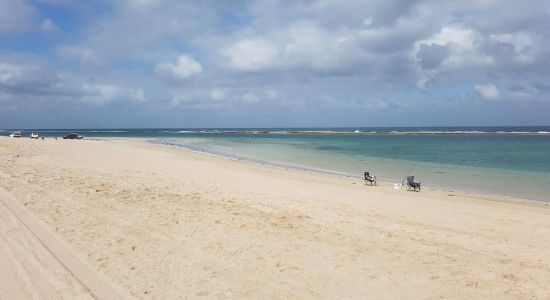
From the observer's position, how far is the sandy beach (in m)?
5.47

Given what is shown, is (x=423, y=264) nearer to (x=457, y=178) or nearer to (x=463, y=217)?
(x=463, y=217)

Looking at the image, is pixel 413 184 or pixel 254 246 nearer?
pixel 254 246

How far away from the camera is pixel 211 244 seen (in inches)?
283

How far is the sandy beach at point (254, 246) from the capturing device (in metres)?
5.47

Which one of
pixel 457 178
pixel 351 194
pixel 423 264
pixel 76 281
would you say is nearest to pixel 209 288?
pixel 76 281

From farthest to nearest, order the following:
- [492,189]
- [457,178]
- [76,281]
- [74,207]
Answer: [457,178] → [492,189] → [74,207] → [76,281]

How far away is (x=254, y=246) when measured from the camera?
7.13 meters

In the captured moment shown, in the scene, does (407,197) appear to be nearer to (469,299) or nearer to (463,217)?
(463,217)

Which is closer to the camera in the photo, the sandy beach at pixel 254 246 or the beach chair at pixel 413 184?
the sandy beach at pixel 254 246

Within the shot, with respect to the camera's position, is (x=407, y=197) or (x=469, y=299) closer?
(x=469, y=299)

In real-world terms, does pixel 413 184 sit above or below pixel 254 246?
below

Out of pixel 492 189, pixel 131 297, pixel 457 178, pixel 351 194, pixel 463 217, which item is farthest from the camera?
pixel 457 178

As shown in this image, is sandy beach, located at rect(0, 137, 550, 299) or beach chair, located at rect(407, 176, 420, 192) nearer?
sandy beach, located at rect(0, 137, 550, 299)

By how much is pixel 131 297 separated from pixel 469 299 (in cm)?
442
